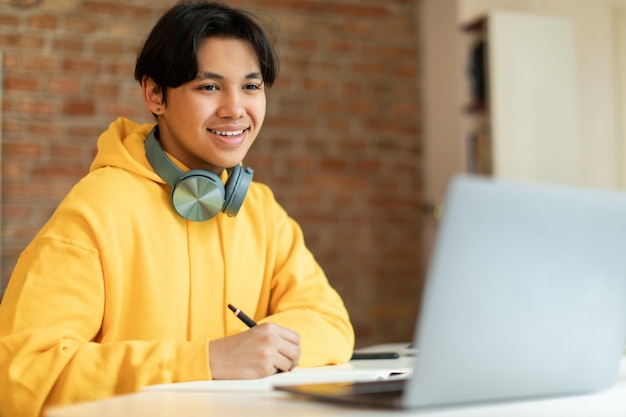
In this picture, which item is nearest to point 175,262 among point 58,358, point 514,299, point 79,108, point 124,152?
point 124,152

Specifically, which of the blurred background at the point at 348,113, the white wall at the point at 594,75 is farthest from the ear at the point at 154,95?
the white wall at the point at 594,75

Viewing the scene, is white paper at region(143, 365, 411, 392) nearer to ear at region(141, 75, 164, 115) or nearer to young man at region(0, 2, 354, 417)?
young man at region(0, 2, 354, 417)

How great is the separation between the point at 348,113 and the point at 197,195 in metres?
3.42

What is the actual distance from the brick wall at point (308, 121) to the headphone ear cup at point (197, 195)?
2842 mm

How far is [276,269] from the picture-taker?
1967mm

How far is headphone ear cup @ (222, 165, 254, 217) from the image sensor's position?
181cm

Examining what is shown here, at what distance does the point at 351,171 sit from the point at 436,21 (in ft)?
3.26

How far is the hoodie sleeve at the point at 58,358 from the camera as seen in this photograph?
1433 mm

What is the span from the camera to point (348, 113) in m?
5.10

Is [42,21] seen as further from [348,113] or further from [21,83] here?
[348,113]

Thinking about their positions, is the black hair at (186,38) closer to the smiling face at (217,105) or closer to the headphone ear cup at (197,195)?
the smiling face at (217,105)

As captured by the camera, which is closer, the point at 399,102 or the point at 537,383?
the point at 537,383

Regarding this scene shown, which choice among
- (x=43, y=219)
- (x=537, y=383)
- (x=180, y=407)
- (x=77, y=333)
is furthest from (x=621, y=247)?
(x=43, y=219)

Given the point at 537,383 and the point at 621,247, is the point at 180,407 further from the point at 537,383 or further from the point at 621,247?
the point at 621,247
